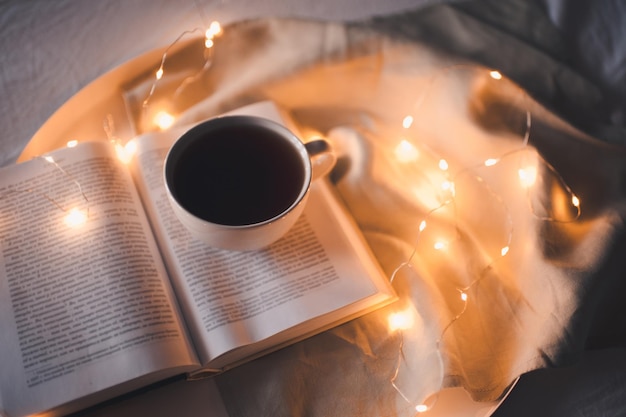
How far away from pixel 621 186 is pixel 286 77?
17.1 inches

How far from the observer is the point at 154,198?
0.64 m

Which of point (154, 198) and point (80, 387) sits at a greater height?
point (154, 198)

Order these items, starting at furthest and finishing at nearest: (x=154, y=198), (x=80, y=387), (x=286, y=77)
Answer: (x=286, y=77) < (x=154, y=198) < (x=80, y=387)

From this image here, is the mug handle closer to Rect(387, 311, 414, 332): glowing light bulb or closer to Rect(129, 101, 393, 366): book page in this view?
Rect(129, 101, 393, 366): book page

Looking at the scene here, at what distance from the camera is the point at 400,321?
616 millimetres

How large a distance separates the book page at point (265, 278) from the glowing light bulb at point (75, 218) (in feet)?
0.23

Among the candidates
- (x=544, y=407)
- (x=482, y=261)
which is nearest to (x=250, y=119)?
(x=482, y=261)

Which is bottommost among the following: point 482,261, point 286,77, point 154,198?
point 482,261

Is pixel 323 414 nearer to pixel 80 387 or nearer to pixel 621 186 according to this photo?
pixel 80 387

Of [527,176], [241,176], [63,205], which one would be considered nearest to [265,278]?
[241,176]

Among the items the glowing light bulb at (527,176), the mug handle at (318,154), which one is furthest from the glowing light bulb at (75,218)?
the glowing light bulb at (527,176)

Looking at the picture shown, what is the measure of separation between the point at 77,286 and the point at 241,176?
20 centimetres

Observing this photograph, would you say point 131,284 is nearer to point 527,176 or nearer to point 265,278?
point 265,278

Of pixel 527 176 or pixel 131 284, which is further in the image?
pixel 527 176
